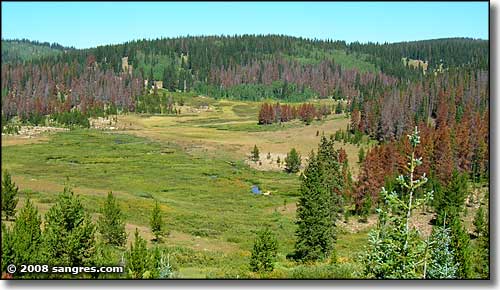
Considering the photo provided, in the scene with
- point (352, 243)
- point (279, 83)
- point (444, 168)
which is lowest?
point (352, 243)

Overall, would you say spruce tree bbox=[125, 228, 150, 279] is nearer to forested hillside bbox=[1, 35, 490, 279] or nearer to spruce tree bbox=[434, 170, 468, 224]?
forested hillside bbox=[1, 35, 490, 279]

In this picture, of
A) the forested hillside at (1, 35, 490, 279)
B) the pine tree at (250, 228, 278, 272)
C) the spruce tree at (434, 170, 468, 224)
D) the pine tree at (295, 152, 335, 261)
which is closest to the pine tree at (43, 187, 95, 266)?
the forested hillside at (1, 35, 490, 279)

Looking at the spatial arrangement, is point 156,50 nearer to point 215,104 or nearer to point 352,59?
point 215,104

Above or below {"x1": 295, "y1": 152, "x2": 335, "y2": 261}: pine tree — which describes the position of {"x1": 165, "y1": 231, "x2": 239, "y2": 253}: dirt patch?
below

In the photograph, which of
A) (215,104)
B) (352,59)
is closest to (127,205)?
(215,104)

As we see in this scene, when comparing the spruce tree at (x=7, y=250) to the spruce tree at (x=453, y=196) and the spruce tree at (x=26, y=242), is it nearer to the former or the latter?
the spruce tree at (x=26, y=242)

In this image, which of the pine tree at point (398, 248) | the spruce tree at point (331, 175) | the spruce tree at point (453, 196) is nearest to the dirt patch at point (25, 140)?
the spruce tree at point (331, 175)

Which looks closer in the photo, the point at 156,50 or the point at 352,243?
the point at 352,243
